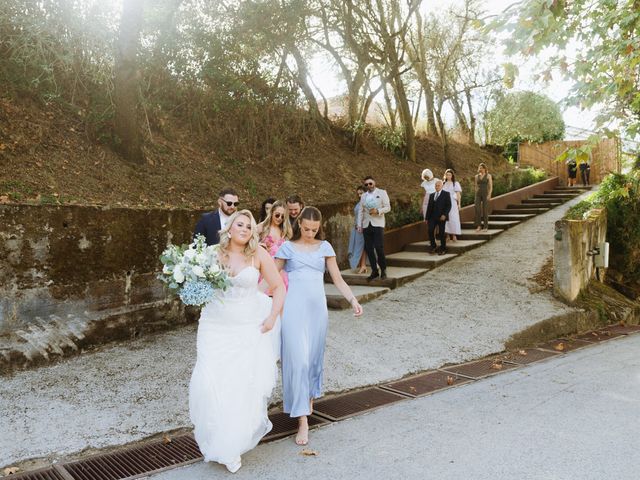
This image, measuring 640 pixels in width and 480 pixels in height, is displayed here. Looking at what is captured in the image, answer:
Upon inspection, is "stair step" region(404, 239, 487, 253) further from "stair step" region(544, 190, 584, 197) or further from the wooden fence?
the wooden fence

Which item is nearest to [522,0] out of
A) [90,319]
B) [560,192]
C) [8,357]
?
[90,319]

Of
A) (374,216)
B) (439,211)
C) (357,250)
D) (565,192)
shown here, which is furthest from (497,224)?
(565,192)

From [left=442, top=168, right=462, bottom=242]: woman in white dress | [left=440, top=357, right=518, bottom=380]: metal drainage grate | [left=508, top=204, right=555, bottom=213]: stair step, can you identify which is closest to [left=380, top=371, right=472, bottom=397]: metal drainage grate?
[left=440, top=357, right=518, bottom=380]: metal drainage grate

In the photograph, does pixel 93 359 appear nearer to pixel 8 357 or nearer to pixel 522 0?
pixel 8 357

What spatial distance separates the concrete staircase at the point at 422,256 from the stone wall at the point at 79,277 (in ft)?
10.5

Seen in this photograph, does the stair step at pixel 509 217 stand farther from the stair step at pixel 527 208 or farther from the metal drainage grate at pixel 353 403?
the metal drainage grate at pixel 353 403

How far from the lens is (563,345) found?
885 cm

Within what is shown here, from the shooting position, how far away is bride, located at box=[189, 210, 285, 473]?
4.43 metres

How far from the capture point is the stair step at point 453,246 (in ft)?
45.3

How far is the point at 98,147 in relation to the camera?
960 cm

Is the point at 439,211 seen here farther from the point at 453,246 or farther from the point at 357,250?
the point at 357,250

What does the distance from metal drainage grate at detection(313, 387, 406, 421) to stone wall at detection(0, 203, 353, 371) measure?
316 centimetres

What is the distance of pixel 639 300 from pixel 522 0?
906 cm

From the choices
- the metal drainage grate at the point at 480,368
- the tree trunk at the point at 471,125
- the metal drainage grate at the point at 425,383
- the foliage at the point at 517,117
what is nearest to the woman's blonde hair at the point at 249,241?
the metal drainage grate at the point at 425,383
